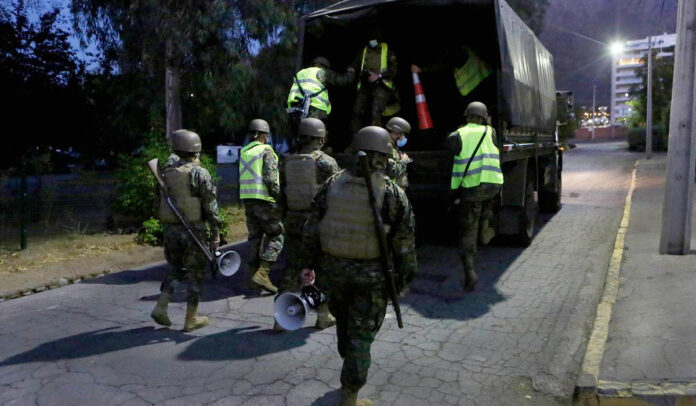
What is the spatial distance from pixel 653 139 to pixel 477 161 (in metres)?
34.5

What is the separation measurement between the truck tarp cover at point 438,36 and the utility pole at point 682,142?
1882 millimetres

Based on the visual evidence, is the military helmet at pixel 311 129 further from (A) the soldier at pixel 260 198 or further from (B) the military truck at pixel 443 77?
(B) the military truck at pixel 443 77

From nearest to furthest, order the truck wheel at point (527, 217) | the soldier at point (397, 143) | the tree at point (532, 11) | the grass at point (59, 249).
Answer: the soldier at point (397, 143) < the grass at point (59, 249) < the truck wheel at point (527, 217) < the tree at point (532, 11)

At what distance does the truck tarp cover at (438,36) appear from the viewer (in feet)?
24.3

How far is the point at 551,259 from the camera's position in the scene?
823cm

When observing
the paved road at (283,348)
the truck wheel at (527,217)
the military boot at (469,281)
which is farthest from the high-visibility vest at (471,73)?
the military boot at (469,281)

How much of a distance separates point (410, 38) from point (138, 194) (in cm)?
495

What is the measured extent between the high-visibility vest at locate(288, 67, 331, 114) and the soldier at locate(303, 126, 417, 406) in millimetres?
3785

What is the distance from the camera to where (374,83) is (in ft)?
26.6

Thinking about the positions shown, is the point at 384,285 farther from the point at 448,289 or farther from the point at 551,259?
the point at 551,259

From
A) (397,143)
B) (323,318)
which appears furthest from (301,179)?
(397,143)

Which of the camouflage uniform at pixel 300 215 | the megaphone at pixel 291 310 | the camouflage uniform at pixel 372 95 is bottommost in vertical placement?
the megaphone at pixel 291 310

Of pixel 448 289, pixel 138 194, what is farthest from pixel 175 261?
pixel 138 194

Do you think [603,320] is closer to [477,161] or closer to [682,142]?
[477,161]
